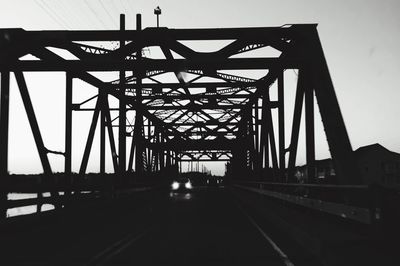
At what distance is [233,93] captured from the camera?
107 feet

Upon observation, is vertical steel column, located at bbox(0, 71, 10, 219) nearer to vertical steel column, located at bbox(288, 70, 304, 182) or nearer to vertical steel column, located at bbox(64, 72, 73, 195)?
vertical steel column, located at bbox(64, 72, 73, 195)

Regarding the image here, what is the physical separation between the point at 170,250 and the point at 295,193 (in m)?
6.44

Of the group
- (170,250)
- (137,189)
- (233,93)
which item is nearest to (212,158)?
(233,93)

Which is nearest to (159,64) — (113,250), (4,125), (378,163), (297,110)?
(297,110)

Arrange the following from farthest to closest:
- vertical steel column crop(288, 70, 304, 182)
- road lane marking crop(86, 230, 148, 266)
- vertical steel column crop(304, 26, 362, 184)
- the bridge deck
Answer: vertical steel column crop(288, 70, 304, 182), vertical steel column crop(304, 26, 362, 184), the bridge deck, road lane marking crop(86, 230, 148, 266)

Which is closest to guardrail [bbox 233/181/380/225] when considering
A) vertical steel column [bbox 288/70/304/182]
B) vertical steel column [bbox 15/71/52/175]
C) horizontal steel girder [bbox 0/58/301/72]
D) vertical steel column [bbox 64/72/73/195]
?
vertical steel column [bbox 288/70/304/182]

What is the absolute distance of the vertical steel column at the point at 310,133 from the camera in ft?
46.2

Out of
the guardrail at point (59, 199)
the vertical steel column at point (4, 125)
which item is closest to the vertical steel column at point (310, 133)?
the guardrail at point (59, 199)

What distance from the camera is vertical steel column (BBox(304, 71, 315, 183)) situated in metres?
14.1

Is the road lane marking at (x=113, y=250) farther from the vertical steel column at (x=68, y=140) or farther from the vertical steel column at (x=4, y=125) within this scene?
the vertical steel column at (x=68, y=140)

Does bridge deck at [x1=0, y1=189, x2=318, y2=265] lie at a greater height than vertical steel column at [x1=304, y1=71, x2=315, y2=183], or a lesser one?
lesser

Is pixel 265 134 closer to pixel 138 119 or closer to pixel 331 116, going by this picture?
pixel 138 119

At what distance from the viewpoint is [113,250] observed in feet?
30.9

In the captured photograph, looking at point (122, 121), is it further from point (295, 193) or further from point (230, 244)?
point (230, 244)
